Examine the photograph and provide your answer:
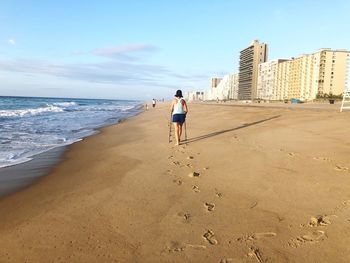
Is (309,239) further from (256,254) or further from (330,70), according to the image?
(330,70)

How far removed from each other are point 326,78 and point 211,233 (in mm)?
121653

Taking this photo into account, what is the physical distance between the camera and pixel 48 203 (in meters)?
Answer: 4.44

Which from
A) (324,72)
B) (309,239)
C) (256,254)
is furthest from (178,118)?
(324,72)

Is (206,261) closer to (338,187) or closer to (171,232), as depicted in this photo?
(171,232)

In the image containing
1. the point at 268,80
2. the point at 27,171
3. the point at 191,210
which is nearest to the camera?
the point at 191,210

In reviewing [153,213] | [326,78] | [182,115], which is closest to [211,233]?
[153,213]

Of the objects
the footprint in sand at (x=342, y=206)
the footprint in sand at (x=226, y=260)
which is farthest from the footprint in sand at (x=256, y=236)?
the footprint in sand at (x=342, y=206)

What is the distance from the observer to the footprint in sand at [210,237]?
3076 mm

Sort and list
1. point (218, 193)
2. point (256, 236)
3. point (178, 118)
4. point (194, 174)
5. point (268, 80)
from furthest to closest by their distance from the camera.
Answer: point (268, 80), point (178, 118), point (194, 174), point (218, 193), point (256, 236)

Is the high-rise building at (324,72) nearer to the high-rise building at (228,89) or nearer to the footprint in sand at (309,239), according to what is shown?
the high-rise building at (228,89)

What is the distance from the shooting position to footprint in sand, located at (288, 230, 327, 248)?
295cm

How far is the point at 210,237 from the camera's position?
318 cm

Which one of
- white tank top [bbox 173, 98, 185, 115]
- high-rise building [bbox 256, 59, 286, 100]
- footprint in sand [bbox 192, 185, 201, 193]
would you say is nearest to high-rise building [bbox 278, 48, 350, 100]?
high-rise building [bbox 256, 59, 286, 100]

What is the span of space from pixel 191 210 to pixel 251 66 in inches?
6235
